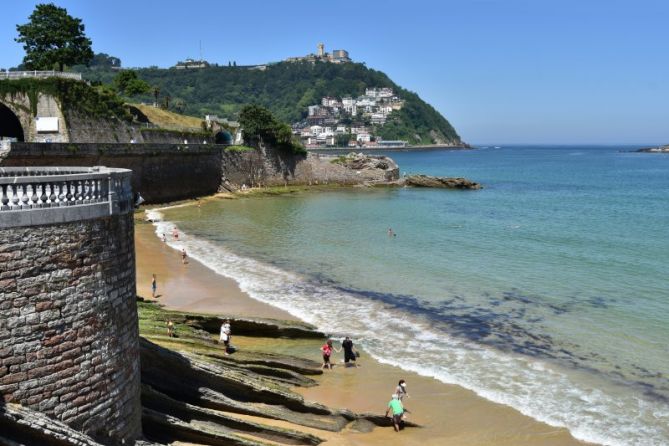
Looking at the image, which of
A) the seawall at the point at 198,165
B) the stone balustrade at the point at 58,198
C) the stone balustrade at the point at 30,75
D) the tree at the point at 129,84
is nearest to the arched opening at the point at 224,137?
the seawall at the point at 198,165

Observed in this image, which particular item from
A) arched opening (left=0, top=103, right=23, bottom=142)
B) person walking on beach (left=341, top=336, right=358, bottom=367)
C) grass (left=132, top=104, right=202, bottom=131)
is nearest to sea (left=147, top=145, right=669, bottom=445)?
person walking on beach (left=341, top=336, right=358, bottom=367)

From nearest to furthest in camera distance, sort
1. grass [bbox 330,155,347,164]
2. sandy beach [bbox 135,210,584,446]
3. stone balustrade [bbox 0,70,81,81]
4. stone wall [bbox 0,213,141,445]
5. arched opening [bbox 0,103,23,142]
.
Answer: stone wall [bbox 0,213,141,445]
sandy beach [bbox 135,210,584,446]
stone balustrade [bbox 0,70,81,81]
arched opening [bbox 0,103,23,142]
grass [bbox 330,155,347,164]

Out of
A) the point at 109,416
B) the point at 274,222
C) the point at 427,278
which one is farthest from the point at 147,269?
the point at 109,416

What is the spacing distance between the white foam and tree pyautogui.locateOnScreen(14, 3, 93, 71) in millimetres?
40628

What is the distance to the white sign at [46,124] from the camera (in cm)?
4306

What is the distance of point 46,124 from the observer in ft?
142

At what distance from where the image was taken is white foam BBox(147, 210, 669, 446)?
45.1ft

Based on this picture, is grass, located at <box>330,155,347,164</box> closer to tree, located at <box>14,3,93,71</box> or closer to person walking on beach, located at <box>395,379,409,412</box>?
tree, located at <box>14,3,93,71</box>

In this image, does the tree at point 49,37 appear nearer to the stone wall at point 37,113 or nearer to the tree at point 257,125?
the stone wall at point 37,113

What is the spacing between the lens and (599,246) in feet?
116

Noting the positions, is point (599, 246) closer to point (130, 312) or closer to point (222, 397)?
point (222, 397)

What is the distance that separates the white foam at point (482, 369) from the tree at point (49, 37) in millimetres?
40628

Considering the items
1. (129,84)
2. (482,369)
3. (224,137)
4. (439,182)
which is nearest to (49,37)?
(129,84)

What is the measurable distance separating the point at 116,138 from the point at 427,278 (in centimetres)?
3369
